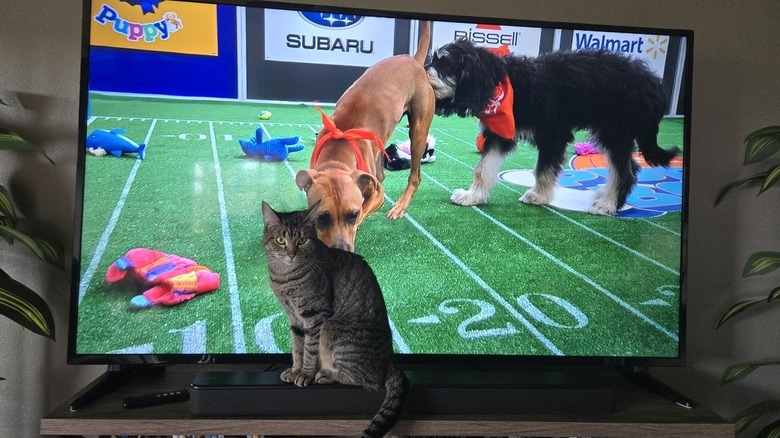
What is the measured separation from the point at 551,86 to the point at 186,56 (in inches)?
42.6

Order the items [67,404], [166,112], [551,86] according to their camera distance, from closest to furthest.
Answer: [67,404]
[166,112]
[551,86]

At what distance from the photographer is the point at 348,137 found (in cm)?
184

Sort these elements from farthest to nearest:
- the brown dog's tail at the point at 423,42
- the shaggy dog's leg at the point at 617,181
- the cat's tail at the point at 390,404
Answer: the shaggy dog's leg at the point at 617,181, the brown dog's tail at the point at 423,42, the cat's tail at the point at 390,404

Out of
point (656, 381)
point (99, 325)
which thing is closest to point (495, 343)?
point (656, 381)

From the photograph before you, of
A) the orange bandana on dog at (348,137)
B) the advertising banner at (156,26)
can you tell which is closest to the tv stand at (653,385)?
the orange bandana on dog at (348,137)

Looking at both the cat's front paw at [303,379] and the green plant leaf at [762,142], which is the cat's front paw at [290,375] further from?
the green plant leaf at [762,142]

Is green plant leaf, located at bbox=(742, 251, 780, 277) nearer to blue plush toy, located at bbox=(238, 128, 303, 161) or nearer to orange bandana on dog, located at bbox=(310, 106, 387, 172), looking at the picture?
orange bandana on dog, located at bbox=(310, 106, 387, 172)

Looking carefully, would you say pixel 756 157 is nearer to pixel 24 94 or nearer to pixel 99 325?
pixel 99 325

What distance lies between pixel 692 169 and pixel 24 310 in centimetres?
213

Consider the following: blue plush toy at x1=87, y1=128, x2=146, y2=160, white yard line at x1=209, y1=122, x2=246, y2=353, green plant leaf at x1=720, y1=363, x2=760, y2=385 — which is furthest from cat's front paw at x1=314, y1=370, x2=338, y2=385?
green plant leaf at x1=720, y1=363, x2=760, y2=385

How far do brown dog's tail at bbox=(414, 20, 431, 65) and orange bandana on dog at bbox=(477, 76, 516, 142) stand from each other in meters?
0.24

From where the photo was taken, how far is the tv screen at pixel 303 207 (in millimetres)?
1771

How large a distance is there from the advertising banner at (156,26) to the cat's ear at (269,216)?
47 centimetres

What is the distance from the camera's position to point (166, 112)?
1790 millimetres
